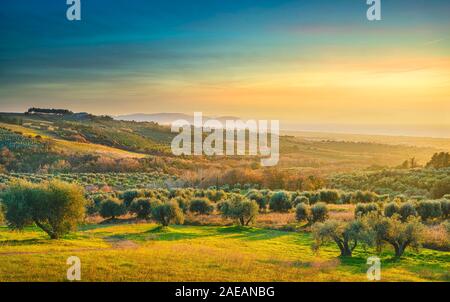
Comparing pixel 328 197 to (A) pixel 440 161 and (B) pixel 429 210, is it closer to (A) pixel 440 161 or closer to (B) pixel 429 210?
(B) pixel 429 210

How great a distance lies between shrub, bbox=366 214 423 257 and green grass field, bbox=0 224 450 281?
1185 millimetres

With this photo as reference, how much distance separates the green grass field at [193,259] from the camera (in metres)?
27.0

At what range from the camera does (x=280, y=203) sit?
66250 mm

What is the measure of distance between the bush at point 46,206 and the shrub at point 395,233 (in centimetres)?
2500

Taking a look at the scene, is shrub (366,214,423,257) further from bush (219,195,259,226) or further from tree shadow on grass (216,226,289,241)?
bush (219,195,259,226)

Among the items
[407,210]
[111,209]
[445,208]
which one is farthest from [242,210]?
[445,208]

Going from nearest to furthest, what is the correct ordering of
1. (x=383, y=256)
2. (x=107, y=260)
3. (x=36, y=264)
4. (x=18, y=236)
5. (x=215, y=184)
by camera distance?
(x=36, y=264) < (x=107, y=260) < (x=383, y=256) < (x=18, y=236) < (x=215, y=184)

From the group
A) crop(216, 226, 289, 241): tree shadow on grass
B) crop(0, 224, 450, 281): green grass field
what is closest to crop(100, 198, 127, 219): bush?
crop(0, 224, 450, 281): green grass field

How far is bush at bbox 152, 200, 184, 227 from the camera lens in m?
53.1

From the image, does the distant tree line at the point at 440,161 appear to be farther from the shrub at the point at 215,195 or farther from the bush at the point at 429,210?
the bush at the point at 429,210
